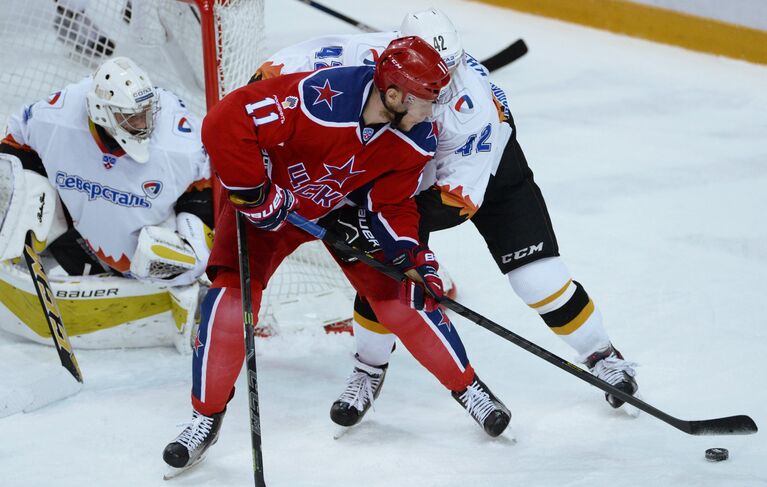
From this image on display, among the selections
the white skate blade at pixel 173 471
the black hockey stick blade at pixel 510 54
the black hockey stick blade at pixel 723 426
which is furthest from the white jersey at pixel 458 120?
the black hockey stick blade at pixel 510 54

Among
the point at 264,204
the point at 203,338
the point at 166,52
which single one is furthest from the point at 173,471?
the point at 166,52

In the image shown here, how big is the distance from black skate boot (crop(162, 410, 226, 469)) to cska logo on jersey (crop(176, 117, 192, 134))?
96 cm

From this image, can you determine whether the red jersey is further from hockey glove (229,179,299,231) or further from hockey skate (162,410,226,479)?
hockey skate (162,410,226,479)

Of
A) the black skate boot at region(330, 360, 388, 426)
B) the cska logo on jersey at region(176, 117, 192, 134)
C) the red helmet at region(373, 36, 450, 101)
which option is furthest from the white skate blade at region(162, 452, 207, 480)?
the cska logo on jersey at region(176, 117, 192, 134)

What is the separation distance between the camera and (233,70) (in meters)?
3.09

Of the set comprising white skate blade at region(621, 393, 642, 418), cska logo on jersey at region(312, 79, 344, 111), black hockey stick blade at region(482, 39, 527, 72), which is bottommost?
black hockey stick blade at region(482, 39, 527, 72)

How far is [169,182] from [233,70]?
38cm

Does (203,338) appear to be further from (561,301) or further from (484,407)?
(561,301)

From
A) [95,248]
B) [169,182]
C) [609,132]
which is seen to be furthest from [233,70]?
[609,132]

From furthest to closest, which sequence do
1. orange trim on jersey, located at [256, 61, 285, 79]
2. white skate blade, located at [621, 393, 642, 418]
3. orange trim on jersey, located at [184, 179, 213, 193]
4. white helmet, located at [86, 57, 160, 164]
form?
orange trim on jersey, located at [184, 179, 213, 193] < white helmet, located at [86, 57, 160, 164] < white skate blade, located at [621, 393, 642, 418] < orange trim on jersey, located at [256, 61, 285, 79]

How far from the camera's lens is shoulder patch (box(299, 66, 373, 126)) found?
2.25 meters

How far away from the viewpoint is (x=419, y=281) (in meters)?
2.44

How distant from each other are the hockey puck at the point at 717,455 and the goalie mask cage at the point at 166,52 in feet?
4.02

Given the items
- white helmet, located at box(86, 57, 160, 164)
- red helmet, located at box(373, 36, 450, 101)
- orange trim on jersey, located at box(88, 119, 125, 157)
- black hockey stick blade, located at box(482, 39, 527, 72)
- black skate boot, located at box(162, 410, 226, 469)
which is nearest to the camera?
red helmet, located at box(373, 36, 450, 101)
